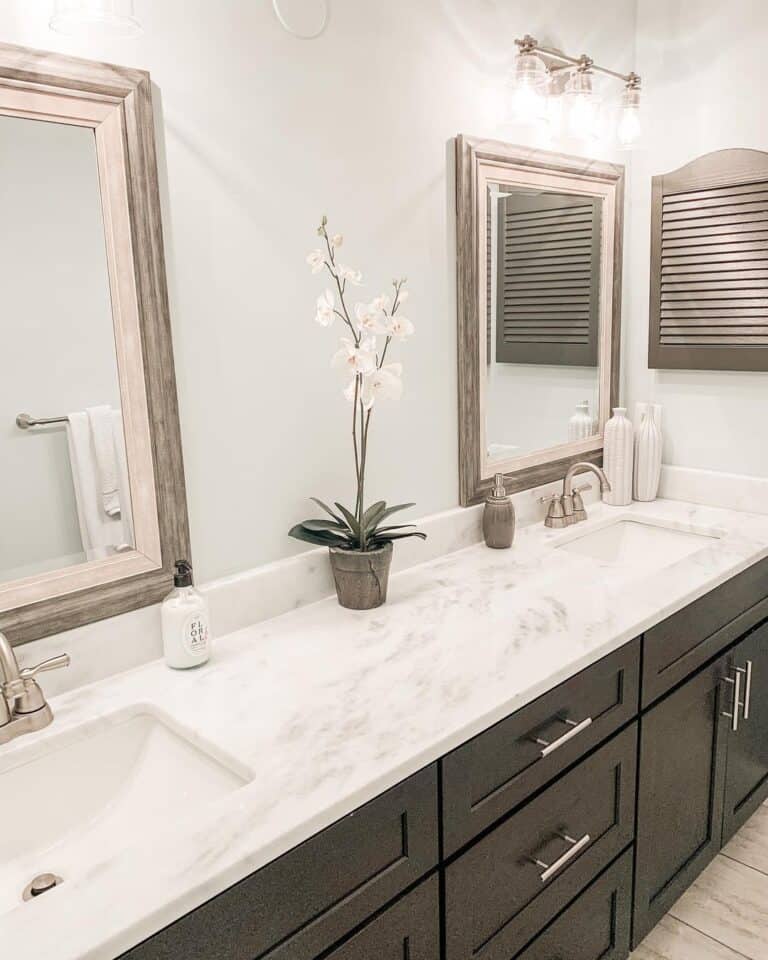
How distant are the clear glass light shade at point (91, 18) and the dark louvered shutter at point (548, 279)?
3.43 ft

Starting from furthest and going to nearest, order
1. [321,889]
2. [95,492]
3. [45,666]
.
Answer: [95,492]
[45,666]
[321,889]

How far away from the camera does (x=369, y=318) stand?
63.6 inches

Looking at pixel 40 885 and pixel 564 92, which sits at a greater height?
pixel 564 92

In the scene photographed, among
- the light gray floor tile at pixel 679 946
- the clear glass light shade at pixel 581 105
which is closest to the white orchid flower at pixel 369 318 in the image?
the clear glass light shade at pixel 581 105

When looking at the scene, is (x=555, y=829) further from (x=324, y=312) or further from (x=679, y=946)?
(x=324, y=312)

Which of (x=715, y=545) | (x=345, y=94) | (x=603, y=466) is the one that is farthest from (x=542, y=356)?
(x=345, y=94)

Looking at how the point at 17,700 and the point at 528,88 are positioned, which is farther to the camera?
the point at 528,88

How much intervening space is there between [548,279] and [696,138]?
0.61m

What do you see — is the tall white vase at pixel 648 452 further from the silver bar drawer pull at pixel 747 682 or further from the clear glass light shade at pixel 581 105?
the clear glass light shade at pixel 581 105

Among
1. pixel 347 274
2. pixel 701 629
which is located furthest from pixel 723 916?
pixel 347 274

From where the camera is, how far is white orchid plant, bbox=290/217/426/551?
1602 millimetres

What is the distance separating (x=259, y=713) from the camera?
4.24 ft

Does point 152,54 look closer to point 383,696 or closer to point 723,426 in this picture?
point 383,696

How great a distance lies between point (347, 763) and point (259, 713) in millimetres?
213
